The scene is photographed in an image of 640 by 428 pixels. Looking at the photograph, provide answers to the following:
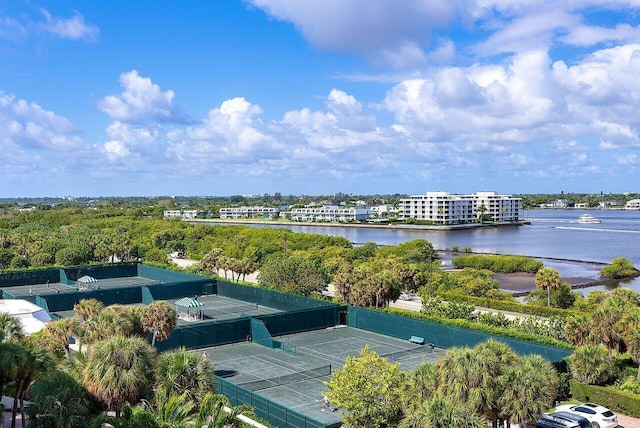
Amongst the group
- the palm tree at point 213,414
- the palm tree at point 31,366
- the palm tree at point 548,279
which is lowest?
the palm tree at point 548,279

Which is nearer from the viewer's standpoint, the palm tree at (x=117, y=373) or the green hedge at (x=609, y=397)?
the palm tree at (x=117, y=373)

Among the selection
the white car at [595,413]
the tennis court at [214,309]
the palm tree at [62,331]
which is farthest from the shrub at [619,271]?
the palm tree at [62,331]

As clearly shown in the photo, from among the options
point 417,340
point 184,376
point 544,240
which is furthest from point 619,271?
point 184,376

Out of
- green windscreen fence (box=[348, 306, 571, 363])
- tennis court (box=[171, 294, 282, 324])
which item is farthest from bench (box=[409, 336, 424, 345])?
tennis court (box=[171, 294, 282, 324])

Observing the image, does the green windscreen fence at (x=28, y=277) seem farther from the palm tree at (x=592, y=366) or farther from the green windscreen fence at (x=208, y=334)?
the palm tree at (x=592, y=366)

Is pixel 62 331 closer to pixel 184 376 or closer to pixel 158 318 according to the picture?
pixel 158 318

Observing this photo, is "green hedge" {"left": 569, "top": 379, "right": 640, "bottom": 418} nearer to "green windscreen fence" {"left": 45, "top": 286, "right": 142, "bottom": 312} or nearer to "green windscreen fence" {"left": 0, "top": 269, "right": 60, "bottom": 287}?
"green windscreen fence" {"left": 45, "top": 286, "right": 142, "bottom": 312}
